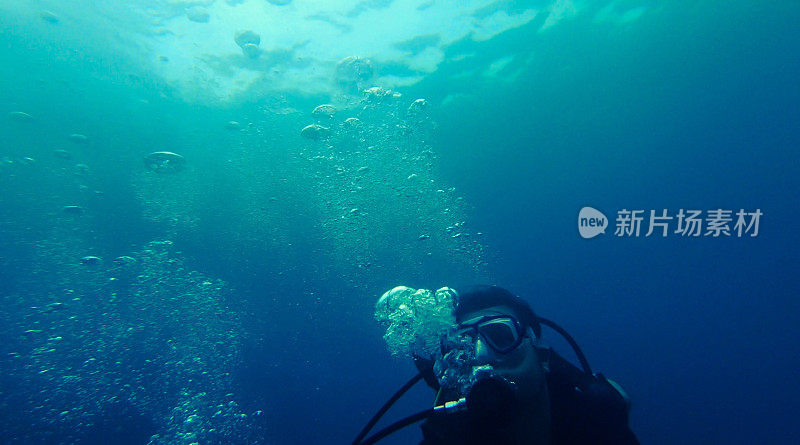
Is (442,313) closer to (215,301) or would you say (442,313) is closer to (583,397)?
(583,397)

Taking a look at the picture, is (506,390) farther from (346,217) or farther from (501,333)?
(346,217)

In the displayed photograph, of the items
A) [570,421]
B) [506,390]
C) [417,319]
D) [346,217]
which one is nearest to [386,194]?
[346,217]

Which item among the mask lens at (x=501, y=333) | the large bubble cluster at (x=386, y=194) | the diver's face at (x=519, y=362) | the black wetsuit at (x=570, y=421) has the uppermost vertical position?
the large bubble cluster at (x=386, y=194)

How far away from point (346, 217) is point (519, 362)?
895 inches

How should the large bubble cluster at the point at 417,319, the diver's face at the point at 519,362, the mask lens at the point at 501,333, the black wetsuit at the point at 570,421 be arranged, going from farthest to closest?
1. the large bubble cluster at the point at 417,319
2. the mask lens at the point at 501,333
3. the diver's face at the point at 519,362
4. the black wetsuit at the point at 570,421

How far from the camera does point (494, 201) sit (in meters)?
26.1

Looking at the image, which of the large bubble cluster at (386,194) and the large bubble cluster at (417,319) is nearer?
the large bubble cluster at (417,319)

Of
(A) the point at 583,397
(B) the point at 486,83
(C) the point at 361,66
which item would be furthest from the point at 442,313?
(B) the point at 486,83

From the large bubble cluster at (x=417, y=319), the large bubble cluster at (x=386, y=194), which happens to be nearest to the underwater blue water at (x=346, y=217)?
the large bubble cluster at (x=386, y=194)

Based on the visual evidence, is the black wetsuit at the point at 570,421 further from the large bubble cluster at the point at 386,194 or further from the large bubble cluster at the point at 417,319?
the large bubble cluster at the point at 386,194

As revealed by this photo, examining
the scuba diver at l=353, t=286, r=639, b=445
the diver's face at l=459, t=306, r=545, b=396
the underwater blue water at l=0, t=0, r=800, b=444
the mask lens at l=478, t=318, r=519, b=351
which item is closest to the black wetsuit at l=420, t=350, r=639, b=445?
the scuba diver at l=353, t=286, r=639, b=445

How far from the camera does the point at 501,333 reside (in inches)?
108

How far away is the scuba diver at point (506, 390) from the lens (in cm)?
211

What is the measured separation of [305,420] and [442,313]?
2577cm
